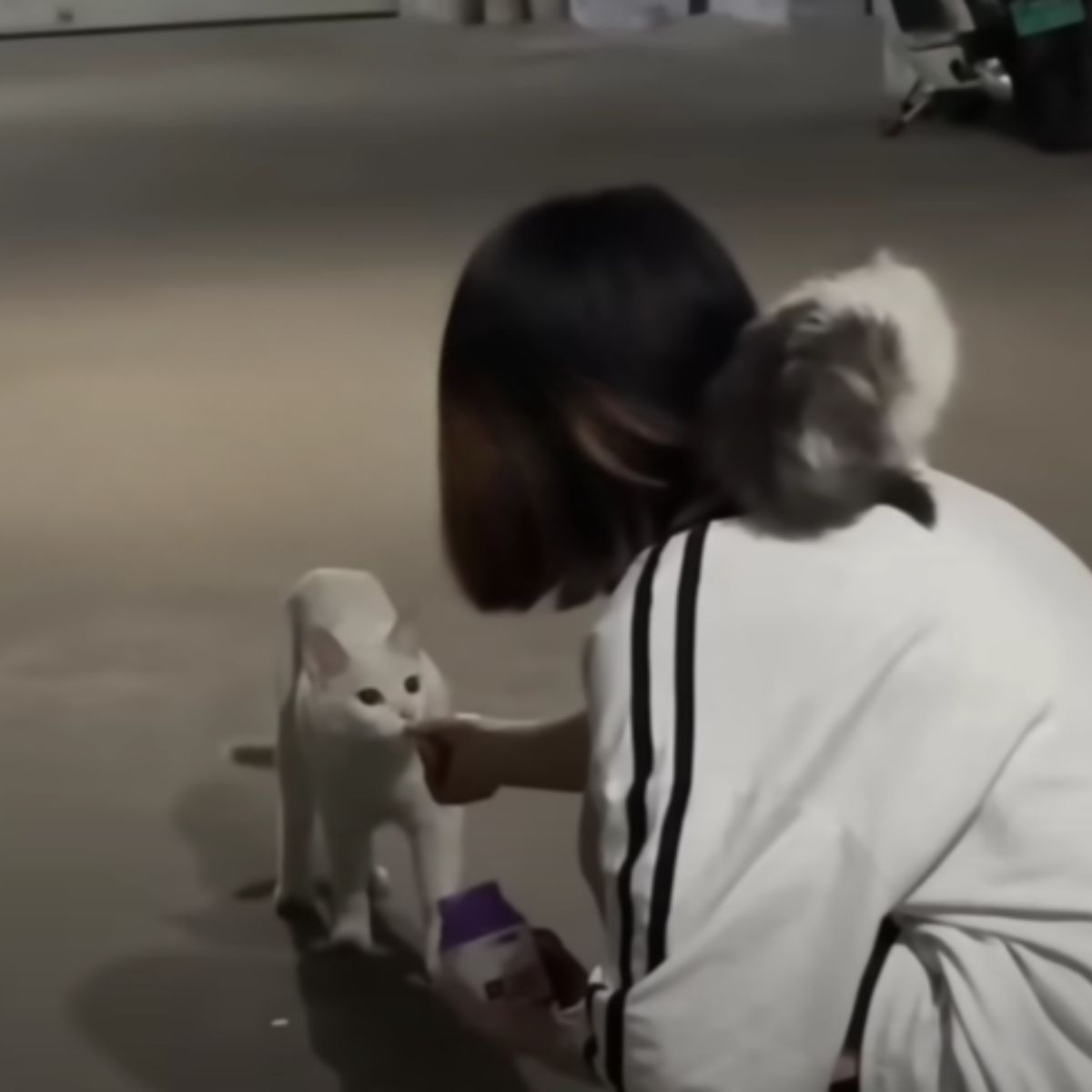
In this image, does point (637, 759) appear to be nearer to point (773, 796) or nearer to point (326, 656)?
point (773, 796)

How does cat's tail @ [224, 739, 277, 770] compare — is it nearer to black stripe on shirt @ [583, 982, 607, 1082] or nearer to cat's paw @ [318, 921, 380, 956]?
cat's paw @ [318, 921, 380, 956]

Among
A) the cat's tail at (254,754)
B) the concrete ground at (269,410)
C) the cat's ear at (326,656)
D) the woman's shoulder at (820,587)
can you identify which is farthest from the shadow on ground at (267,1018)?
the woman's shoulder at (820,587)

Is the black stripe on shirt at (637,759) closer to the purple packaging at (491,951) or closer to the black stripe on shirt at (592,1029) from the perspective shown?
the black stripe on shirt at (592,1029)

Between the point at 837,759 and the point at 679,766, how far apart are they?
0.07m

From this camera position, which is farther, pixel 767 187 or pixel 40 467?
pixel 767 187

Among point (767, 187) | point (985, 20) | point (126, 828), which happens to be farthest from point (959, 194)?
point (126, 828)

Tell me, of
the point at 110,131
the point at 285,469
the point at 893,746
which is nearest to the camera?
the point at 893,746

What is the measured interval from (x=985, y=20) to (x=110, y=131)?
213 centimetres

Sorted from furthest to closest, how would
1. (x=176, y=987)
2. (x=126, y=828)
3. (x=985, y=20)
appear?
(x=985, y=20) → (x=126, y=828) → (x=176, y=987)

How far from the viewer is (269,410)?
Answer: 8.27 feet

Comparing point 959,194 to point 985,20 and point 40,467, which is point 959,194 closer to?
point 985,20

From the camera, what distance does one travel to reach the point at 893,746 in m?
0.79

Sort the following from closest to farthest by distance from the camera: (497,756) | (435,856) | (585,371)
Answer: (585,371)
(497,756)
(435,856)

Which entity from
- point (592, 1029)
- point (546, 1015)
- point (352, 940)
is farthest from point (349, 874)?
point (592, 1029)
